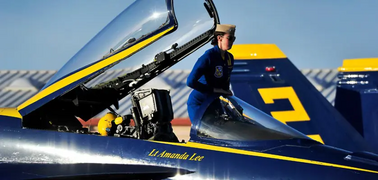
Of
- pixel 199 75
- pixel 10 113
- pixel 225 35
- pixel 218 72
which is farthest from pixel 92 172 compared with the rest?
pixel 225 35

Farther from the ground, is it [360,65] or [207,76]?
[360,65]

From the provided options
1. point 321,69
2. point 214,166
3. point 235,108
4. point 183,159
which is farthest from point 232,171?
point 321,69

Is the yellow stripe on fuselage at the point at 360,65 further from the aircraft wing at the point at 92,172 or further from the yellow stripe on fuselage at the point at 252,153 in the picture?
the aircraft wing at the point at 92,172

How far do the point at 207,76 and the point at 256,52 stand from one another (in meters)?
5.11

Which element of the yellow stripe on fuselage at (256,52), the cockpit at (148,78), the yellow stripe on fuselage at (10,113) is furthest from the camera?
the yellow stripe on fuselage at (256,52)

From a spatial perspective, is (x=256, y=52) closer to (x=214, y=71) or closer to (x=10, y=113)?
(x=214, y=71)

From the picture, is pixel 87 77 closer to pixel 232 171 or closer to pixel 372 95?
pixel 232 171

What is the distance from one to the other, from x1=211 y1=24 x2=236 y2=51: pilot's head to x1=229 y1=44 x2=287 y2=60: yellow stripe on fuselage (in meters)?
4.74

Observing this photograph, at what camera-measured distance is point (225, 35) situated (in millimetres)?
5348


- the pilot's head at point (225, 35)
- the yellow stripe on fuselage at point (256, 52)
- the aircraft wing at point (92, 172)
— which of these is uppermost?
the yellow stripe on fuselage at point (256, 52)

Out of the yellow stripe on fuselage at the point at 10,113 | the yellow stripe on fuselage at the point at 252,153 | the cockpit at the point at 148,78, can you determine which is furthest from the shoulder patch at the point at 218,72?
the yellow stripe on fuselage at the point at 10,113

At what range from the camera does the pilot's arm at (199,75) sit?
516cm

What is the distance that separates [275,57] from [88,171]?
6236 millimetres

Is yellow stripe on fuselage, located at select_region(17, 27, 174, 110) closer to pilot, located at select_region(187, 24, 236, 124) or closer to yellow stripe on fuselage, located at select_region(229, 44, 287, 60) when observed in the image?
pilot, located at select_region(187, 24, 236, 124)
